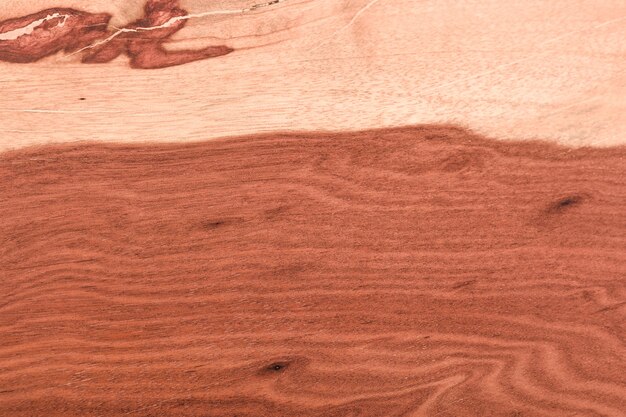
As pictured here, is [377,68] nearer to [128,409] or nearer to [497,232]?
[497,232]

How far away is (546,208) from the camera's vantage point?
996mm

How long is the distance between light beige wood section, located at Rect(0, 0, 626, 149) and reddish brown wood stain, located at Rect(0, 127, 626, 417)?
2.0 inches

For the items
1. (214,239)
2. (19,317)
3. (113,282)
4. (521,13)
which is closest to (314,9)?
(521,13)

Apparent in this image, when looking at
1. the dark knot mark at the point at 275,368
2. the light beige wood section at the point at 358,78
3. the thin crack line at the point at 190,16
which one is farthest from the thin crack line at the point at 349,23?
the dark knot mark at the point at 275,368

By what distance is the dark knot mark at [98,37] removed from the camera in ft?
4.24

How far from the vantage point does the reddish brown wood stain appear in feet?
2.92

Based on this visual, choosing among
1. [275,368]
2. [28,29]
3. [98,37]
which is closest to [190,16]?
[98,37]

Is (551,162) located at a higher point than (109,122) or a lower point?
lower

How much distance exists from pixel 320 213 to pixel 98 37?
61 centimetres

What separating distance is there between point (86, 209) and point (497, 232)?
62 cm

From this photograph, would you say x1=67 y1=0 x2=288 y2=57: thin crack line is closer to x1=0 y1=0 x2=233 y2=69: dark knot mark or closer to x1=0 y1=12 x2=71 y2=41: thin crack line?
x1=0 y1=0 x2=233 y2=69: dark knot mark

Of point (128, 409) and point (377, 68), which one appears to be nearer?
point (128, 409)

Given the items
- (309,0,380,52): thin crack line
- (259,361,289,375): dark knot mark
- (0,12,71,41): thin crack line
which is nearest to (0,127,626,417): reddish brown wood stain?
(259,361,289,375): dark knot mark

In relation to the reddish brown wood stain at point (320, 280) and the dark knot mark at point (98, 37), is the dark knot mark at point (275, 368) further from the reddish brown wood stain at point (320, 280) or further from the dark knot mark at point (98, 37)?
the dark knot mark at point (98, 37)
